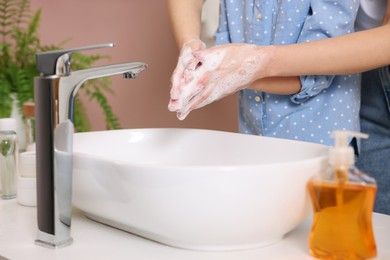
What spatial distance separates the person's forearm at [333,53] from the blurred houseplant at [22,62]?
0.86 meters

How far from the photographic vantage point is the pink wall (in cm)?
196

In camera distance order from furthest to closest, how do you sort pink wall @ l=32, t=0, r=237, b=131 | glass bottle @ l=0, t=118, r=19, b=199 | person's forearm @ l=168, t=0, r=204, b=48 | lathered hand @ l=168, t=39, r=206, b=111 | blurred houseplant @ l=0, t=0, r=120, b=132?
pink wall @ l=32, t=0, r=237, b=131 < blurred houseplant @ l=0, t=0, r=120, b=132 < person's forearm @ l=168, t=0, r=204, b=48 < glass bottle @ l=0, t=118, r=19, b=199 < lathered hand @ l=168, t=39, r=206, b=111

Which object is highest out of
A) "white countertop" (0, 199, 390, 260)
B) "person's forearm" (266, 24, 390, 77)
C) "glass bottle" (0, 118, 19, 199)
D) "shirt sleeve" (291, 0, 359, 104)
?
"shirt sleeve" (291, 0, 359, 104)

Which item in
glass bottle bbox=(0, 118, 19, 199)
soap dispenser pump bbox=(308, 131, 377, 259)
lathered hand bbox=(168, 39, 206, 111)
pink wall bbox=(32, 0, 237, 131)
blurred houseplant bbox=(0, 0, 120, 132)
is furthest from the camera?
pink wall bbox=(32, 0, 237, 131)

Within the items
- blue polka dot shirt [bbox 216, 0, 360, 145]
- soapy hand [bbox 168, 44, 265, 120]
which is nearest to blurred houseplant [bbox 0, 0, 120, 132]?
blue polka dot shirt [bbox 216, 0, 360, 145]

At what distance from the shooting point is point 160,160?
99 cm

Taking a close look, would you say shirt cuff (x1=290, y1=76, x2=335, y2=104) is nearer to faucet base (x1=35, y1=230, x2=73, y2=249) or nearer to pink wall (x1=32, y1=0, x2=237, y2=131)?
faucet base (x1=35, y1=230, x2=73, y2=249)

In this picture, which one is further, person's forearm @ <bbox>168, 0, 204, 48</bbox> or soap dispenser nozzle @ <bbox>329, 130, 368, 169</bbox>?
person's forearm @ <bbox>168, 0, 204, 48</bbox>

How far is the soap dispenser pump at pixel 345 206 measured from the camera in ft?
2.13

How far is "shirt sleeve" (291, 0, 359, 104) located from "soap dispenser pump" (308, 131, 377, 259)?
0.42 m

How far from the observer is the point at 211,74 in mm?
917

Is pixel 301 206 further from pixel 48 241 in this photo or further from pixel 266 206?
pixel 48 241

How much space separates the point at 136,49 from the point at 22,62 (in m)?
0.44

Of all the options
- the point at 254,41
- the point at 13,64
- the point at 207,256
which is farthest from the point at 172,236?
the point at 13,64
